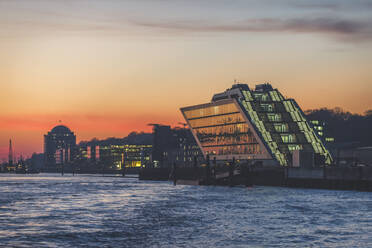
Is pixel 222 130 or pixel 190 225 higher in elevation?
pixel 222 130

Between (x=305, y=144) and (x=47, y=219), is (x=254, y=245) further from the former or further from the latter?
(x=305, y=144)

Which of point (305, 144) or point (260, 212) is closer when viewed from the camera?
point (260, 212)

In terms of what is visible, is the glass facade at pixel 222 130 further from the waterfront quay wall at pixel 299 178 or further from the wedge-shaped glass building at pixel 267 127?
the waterfront quay wall at pixel 299 178

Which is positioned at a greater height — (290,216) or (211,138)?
(211,138)

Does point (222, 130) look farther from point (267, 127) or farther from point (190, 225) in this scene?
point (190, 225)

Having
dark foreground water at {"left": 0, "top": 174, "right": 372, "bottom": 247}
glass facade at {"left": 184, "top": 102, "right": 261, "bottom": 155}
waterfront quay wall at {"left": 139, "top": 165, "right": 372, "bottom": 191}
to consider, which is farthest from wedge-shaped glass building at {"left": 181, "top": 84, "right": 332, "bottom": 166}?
dark foreground water at {"left": 0, "top": 174, "right": 372, "bottom": 247}

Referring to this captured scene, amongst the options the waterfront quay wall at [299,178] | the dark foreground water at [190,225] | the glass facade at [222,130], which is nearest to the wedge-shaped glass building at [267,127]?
the glass facade at [222,130]

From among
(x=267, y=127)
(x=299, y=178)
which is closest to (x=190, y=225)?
(x=299, y=178)

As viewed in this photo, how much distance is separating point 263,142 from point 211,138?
24.1m

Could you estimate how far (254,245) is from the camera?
2928 cm

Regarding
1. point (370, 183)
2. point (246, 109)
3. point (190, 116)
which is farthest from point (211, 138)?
point (370, 183)

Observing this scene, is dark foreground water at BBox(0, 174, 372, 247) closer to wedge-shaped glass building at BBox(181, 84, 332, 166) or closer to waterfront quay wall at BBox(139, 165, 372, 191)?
waterfront quay wall at BBox(139, 165, 372, 191)

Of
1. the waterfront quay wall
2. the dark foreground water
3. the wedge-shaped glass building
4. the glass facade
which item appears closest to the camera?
the dark foreground water

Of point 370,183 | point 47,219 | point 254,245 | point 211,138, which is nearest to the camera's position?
point 254,245
